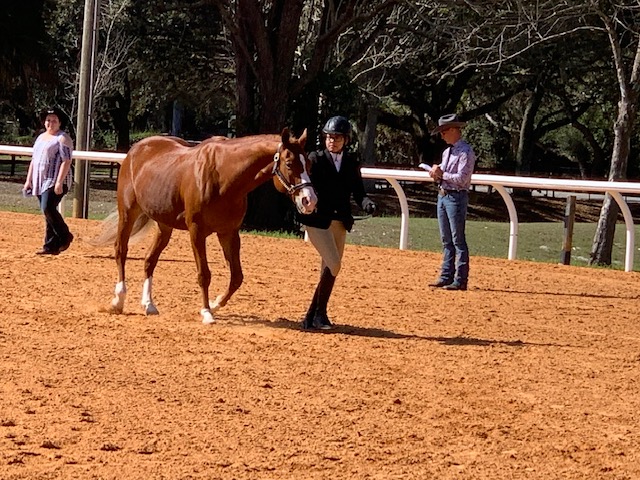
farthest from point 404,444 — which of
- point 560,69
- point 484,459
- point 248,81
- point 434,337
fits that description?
point 560,69

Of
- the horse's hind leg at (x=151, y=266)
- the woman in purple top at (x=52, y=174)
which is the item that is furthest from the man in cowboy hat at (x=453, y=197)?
the woman in purple top at (x=52, y=174)

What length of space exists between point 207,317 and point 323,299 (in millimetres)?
1000

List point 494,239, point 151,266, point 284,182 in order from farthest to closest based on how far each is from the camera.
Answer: point 494,239 < point 151,266 < point 284,182

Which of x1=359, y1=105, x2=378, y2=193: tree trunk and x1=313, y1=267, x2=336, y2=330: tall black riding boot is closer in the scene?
x1=313, y1=267, x2=336, y2=330: tall black riding boot

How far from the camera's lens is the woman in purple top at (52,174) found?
14.6 m

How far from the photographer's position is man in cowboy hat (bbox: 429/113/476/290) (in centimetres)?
1346

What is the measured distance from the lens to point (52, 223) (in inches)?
582

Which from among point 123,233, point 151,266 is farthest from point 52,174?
point 151,266

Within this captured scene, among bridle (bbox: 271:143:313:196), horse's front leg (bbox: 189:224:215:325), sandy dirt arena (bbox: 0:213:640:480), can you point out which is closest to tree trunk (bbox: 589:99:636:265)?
sandy dirt arena (bbox: 0:213:640:480)

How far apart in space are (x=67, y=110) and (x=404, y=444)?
42.2 meters

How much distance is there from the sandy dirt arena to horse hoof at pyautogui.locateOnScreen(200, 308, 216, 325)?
0.57 ft

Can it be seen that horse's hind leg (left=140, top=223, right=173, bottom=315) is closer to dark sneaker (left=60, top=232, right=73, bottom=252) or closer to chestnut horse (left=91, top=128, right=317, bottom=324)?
chestnut horse (left=91, top=128, right=317, bottom=324)

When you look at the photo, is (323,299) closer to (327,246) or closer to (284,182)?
(327,246)

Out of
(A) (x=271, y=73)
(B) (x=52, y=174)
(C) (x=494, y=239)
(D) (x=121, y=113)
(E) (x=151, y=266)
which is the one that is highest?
(A) (x=271, y=73)
